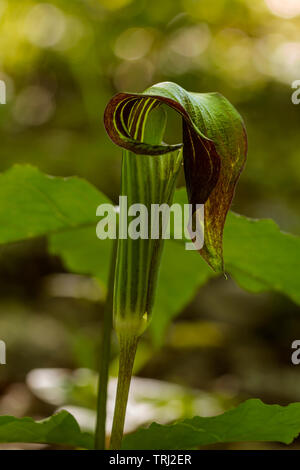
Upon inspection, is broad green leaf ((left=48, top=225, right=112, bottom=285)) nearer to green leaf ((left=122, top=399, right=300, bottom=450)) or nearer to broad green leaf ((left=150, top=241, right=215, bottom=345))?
broad green leaf ((left=150, top=241, right=215, bottom=345))

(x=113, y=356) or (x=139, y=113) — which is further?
(x=113, y=356)

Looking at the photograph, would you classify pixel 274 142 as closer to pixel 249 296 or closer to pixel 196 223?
pixel 249 296

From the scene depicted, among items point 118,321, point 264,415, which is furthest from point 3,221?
point 264,415

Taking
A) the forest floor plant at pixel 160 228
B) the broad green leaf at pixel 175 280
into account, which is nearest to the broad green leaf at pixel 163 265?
the broad green leaf at pixel 175 280

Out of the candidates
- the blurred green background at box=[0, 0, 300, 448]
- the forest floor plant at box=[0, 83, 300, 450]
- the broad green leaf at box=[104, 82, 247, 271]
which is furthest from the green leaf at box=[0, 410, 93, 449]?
the blurred green background at box=[0, 0, 300, 448]

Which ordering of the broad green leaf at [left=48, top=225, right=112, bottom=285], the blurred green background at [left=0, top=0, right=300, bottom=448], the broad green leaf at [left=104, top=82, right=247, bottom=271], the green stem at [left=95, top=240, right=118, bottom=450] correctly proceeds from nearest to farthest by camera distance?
the broad green leaf at [left=104, top=82, right=247, bottom=271] < the green stem at [left=95, top=240, right=118, bottom=450] < the broad green leaf at [left=48, top=225, right=112, bottom=285] < the blurred green background at [left=0, top=0, right=300, bottom=448]

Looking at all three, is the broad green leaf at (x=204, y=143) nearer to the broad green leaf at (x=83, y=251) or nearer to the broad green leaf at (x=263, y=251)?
the broad green leaf at (x=263, y=251)
